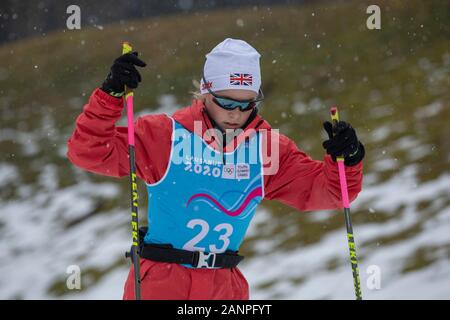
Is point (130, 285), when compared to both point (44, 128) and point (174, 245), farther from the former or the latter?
point (44, 128)

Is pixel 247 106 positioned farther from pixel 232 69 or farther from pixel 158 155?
pixel 158 155

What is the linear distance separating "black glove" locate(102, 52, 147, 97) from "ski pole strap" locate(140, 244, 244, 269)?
892 mm

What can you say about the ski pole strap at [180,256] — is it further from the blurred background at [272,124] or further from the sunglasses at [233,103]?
the blurred background at [272,124]

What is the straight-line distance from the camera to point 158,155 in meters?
4.27

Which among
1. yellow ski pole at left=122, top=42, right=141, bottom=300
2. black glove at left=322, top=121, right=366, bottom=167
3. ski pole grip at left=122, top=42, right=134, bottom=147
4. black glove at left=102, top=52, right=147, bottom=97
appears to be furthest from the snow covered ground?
black glove at left=102, top=52, right=147, bottom=97

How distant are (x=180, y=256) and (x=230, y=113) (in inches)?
33.9

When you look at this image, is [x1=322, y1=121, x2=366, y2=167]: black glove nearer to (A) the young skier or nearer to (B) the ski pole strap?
(A) the young skier

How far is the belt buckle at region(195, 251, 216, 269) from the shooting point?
13.9 feet

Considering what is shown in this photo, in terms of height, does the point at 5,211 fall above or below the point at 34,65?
below

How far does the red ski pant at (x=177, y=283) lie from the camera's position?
13.7ft

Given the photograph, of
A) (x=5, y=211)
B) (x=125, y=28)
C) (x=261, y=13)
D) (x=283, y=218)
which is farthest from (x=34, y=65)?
(x=283, y=218)

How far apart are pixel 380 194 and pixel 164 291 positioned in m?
10.2
